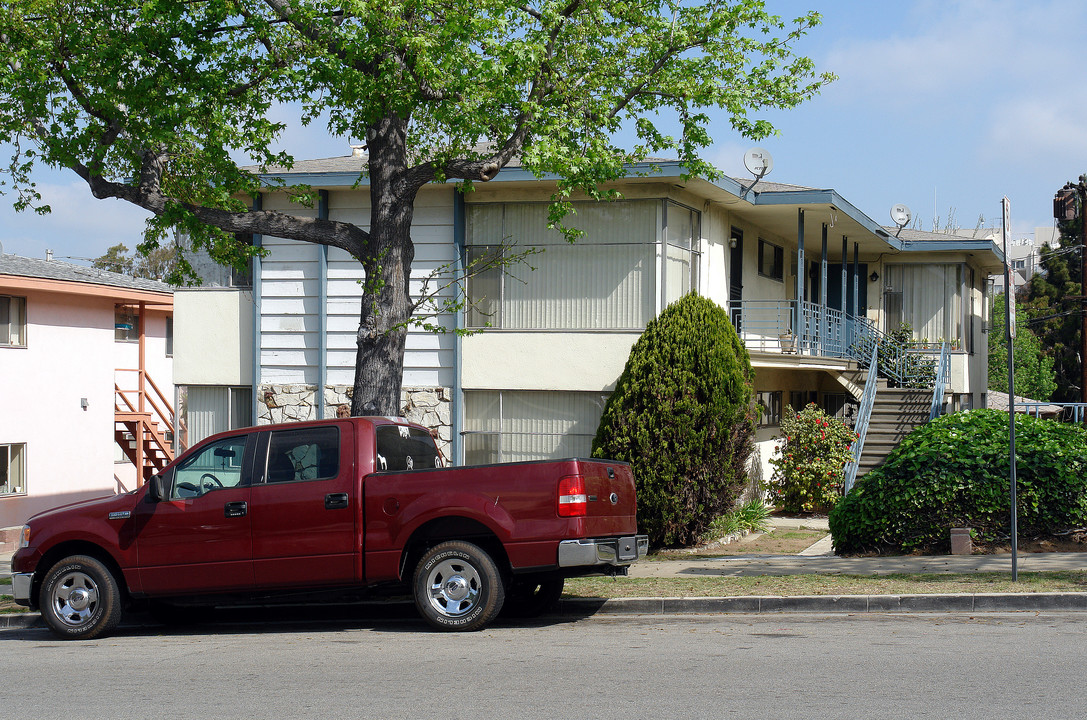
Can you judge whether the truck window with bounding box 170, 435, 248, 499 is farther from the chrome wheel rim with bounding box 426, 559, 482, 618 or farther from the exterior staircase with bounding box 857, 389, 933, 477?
the exterior staircase with bounding box 857, 389, 933, 477

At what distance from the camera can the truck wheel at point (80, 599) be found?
A: 382 inches

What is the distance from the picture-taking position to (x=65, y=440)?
25.7 m

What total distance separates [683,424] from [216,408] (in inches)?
345

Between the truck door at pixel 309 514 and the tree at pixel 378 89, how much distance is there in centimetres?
238

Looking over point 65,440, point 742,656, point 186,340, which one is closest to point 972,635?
point 742,656

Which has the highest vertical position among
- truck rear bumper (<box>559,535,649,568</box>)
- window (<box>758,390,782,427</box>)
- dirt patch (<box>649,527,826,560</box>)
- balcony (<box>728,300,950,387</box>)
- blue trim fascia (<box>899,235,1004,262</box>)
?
blue trim fascia (<box>899,235,1004,262</box>)

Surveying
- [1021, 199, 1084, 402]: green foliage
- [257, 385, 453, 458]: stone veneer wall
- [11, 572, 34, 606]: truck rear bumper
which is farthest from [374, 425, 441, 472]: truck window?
[1021, 199, 1084, 402]: green foliage

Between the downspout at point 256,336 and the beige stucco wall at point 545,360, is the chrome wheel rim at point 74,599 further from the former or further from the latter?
the downspout at point 256,336

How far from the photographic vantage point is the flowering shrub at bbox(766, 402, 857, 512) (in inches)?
755

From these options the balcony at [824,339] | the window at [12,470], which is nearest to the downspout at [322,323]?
the balcony at [824,339]

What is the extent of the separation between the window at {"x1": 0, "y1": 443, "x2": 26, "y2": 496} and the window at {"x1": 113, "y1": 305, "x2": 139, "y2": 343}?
182 inches

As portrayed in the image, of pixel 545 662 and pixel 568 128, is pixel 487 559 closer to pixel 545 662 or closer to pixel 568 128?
pixel 545 662

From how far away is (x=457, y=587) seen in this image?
912 centimetres

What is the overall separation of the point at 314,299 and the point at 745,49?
883cm
